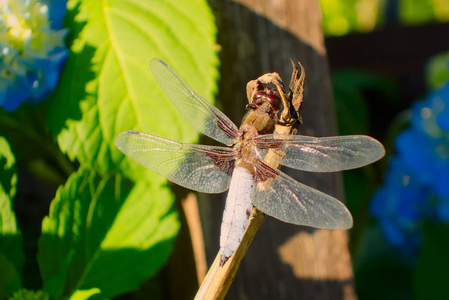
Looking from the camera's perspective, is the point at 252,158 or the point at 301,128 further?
the point at 301,128

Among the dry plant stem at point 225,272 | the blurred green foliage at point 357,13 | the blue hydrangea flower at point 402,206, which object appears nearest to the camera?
the dry plant stem at point 225,272

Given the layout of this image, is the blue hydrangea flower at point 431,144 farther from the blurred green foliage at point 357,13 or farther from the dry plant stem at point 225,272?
the blurred green foliage at point 357,13

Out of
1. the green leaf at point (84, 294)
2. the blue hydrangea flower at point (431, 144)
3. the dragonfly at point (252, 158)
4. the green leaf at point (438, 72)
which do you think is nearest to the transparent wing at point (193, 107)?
the dragonfly at point (252, 158)

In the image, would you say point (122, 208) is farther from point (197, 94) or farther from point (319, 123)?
point (319, 123)

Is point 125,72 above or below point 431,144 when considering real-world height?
above

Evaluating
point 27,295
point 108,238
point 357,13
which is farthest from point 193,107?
point 357,13

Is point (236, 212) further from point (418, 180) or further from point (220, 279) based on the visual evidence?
point (418, 180)


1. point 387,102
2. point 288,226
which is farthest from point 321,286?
point 387,102
